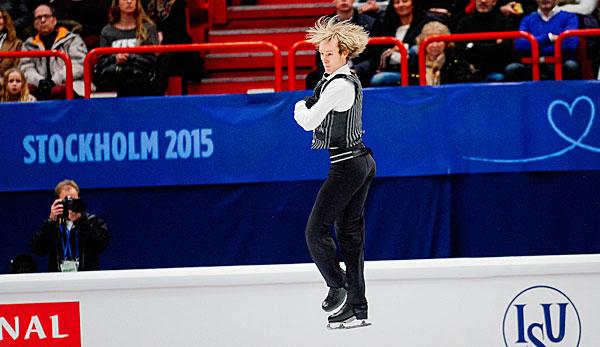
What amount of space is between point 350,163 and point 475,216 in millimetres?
4287

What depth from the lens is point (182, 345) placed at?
679 cm

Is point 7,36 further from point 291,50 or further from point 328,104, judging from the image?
point 328,104

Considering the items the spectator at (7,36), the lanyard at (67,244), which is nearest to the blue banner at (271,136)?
the lanyard at (67,244)

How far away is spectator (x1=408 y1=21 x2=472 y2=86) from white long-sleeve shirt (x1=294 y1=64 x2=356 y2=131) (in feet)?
14.6

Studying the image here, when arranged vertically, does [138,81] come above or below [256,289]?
above

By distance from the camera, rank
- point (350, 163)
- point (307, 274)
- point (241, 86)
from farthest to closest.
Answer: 1. point (241, 86)
2. point (307, 274)
3. point (350, 163)

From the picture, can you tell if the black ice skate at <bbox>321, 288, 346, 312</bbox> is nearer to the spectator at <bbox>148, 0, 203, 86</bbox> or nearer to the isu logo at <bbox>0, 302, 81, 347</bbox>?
the isu logo at <bbox>0, 302, 81, 347</bbox>

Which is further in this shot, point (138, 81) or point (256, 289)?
point (138, 81)

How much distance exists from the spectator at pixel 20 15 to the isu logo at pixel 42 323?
5.46m

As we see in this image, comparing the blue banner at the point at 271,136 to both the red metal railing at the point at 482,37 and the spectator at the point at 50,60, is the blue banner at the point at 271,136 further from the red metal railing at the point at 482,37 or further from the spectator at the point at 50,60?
the spectator at the point at 50,60

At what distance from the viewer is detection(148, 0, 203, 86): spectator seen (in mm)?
11039

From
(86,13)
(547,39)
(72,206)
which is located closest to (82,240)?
(72,206)

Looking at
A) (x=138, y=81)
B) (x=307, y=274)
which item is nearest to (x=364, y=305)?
(x=307, y=274)

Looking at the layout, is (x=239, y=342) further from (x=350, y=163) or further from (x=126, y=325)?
(x=350, y=163)
